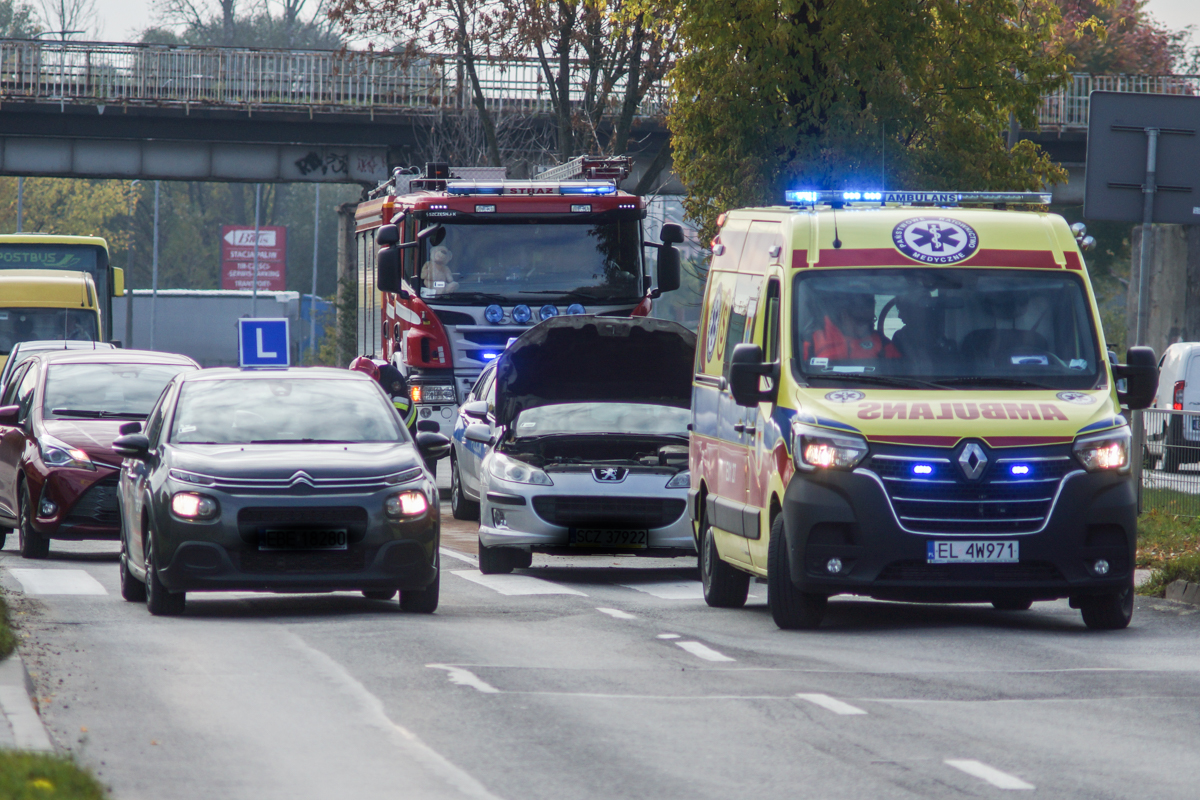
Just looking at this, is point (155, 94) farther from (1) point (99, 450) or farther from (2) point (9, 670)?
(2) point (9, 670)

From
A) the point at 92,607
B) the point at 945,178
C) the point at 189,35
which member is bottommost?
the point at 92,607

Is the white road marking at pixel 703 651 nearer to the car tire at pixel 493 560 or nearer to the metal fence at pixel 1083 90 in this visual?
the car tire at pixel 493 560

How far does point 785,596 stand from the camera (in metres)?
11.6

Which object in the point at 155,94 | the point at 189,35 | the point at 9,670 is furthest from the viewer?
the point at 189,35

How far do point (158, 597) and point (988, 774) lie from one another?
20.7ft

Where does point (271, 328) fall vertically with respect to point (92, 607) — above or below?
above

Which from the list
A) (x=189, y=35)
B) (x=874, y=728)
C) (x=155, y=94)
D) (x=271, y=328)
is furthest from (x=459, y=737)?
(x=189, y=35)

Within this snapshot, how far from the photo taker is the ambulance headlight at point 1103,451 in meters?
11.2

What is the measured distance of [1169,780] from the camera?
7152 millimetres

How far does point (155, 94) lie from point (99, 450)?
116ft

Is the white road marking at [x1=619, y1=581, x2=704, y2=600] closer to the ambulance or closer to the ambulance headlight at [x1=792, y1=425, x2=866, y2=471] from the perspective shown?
the ambulance

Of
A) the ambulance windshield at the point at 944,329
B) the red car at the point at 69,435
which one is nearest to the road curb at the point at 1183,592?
the ambulance windshield at the point at 944,329

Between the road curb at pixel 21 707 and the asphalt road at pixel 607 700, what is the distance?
0.54 feet

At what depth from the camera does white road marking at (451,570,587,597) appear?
563 inches
